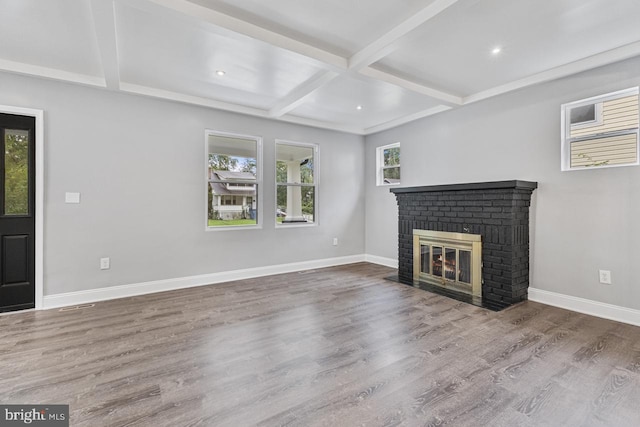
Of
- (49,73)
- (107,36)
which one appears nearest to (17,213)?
(49,73)

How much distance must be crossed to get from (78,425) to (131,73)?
338 centimetres

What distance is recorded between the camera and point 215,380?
76.9 inches

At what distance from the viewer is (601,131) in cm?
312

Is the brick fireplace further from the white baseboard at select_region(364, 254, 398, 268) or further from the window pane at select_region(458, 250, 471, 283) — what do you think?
the white baseboard at select_region(364, 254, 398, 268)

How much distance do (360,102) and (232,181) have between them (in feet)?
7.57

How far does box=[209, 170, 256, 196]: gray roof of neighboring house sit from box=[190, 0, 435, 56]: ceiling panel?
2482mm

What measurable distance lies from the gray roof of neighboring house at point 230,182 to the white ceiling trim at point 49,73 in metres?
1.73

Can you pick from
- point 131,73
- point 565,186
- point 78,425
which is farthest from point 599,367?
point 131,73

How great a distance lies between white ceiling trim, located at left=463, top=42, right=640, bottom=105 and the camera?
2.80 m

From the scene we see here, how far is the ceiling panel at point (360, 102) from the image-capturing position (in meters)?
3.71

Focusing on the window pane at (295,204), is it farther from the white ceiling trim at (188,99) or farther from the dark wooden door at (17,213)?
the dark wooden door at (17,213)

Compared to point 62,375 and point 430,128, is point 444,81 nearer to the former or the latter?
point 430,128

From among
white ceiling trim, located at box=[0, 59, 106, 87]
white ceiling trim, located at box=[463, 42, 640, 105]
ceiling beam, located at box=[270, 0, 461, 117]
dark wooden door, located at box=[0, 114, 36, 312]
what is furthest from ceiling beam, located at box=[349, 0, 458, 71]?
dark wooden door, located at box=[0, 114, 36, 312]

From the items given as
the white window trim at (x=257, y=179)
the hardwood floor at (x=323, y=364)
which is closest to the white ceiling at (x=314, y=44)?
→ the white window trim at (x=257, y=179)
